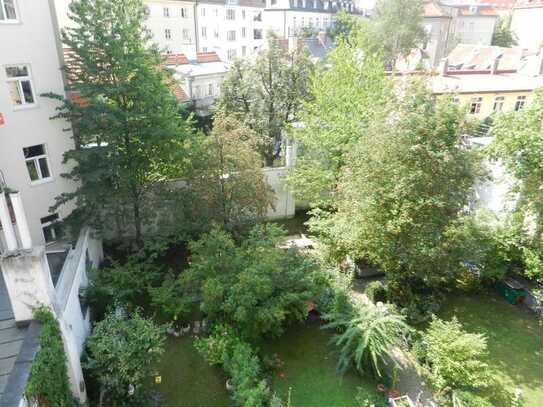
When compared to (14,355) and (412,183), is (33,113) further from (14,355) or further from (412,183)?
(412,183)

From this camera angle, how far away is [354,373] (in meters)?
11.4

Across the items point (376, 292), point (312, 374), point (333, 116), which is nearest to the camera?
point (312, 374)

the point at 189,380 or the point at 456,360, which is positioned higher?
the point at 456,360

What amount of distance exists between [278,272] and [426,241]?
196 inches

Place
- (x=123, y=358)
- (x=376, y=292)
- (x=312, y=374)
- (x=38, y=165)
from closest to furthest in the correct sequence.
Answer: (x=123, y=358) → (x=312, y=374) → (x=38, y=165) → (x=376, y=292)

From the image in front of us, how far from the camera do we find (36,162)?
44.2 feet

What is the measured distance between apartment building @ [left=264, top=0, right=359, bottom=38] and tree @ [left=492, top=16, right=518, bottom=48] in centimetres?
3190

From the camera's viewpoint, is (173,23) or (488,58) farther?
(488,58)

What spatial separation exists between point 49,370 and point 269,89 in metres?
18.5

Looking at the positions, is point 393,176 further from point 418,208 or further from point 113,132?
point 113,132

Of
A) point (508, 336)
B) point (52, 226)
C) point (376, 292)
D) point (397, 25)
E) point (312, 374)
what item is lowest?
point (312, 374)

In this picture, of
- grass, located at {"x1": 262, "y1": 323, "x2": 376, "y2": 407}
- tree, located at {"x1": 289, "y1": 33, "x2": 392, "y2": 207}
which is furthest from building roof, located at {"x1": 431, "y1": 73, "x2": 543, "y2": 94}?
grass, located at {"x1": 262, "y1": 323, "x2": 376, "y2": 407}

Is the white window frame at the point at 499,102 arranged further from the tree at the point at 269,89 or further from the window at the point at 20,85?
the window at the point at 20,85

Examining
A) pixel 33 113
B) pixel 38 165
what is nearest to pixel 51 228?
pixel 38 165
